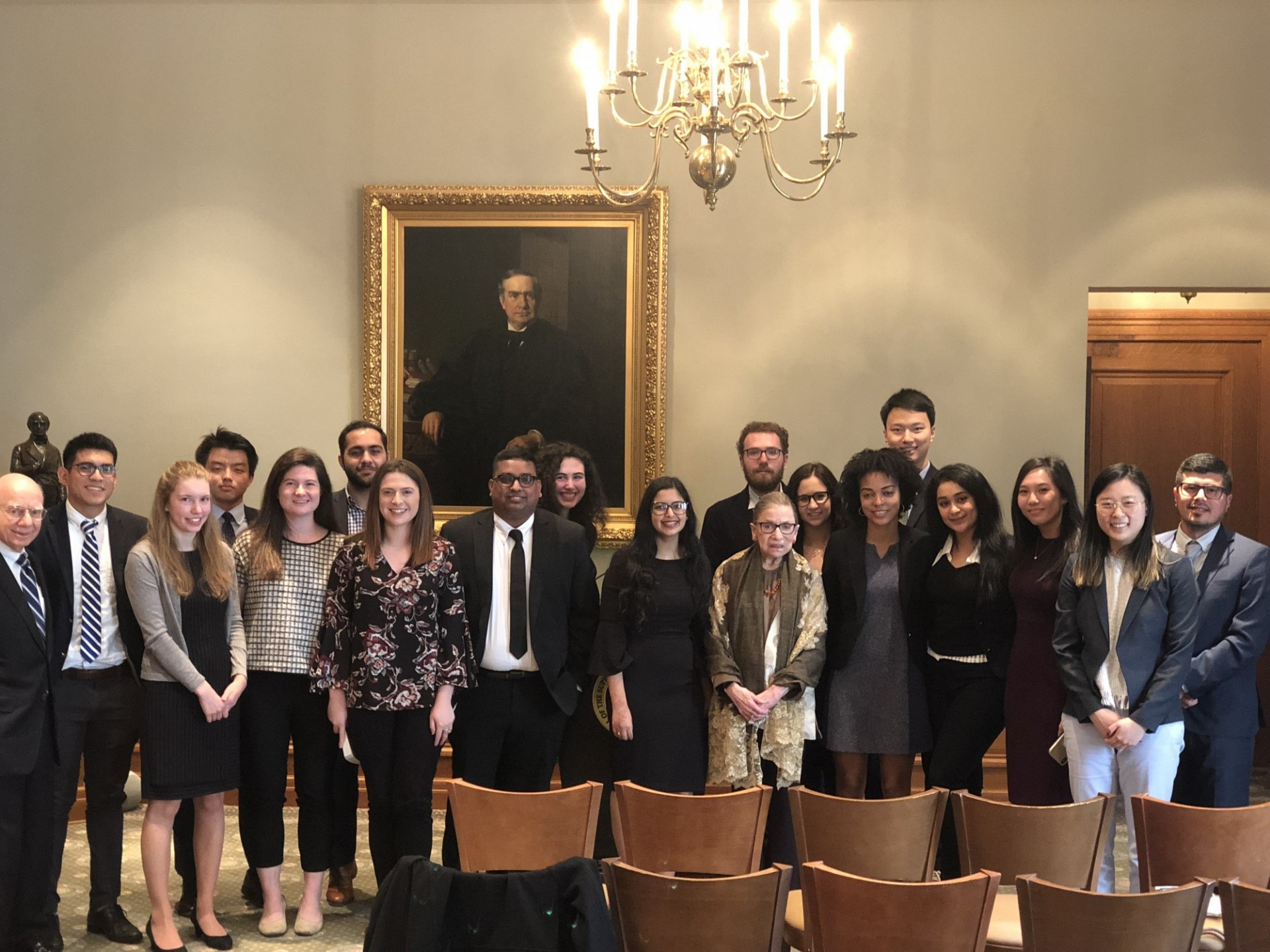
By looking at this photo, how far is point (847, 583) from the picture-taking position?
4.20 m

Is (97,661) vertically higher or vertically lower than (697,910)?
higher

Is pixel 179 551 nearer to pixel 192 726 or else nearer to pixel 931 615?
pixel 192 726

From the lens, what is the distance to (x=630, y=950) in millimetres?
2436

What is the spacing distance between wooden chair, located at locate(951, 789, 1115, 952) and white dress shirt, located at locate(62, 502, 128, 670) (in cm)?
252

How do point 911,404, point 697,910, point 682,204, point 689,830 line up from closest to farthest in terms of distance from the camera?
point 697,910 → point 689,830 → point 911,404 → point 682,204

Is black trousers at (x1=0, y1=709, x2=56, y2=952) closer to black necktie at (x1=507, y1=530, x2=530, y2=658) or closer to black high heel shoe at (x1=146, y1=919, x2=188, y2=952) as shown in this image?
black high heel shoe at (x1=146, y1=919, x2=188, y2=952)

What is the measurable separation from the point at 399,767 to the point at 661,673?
0.86m

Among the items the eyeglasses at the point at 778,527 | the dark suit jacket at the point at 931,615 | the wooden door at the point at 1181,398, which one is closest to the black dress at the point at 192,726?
the eyeglasses at the point at 778,527

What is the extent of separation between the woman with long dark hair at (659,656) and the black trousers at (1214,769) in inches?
64.4

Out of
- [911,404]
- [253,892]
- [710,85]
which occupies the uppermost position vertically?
[710,85]

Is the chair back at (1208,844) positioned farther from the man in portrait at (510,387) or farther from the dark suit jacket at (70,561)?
the man in portrait at (510,387)

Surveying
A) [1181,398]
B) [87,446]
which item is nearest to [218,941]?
[87,446]

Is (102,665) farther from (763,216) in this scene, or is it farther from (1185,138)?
(1185,138)

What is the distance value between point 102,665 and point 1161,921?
3025 millimetres
